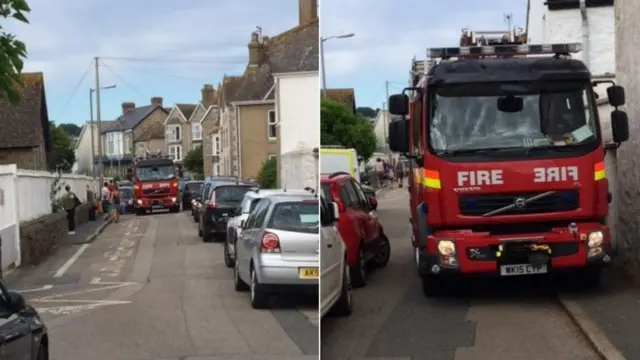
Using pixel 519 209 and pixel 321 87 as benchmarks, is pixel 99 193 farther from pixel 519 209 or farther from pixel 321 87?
pixel 519 209

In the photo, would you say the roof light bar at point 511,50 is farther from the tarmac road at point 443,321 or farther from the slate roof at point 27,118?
the slate roof at point 27,118

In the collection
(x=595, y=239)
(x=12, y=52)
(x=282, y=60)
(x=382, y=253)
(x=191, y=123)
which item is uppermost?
(x=12, y=52)

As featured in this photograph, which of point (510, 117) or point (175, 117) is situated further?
point (510, 117)

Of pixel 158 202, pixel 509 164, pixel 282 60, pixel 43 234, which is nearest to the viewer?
pixel 282 60

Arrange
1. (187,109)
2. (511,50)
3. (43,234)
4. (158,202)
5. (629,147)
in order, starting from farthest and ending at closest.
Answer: (629,147)
(511,50)
(158,202)
(43,234)
(187,109)

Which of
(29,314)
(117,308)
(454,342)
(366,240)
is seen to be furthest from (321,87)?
(454,342)

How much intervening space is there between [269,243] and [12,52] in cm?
138

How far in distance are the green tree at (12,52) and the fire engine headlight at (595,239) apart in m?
5.71

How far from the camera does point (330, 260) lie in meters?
3.87

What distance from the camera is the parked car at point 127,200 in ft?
13.6

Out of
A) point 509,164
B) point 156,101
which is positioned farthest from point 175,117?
point 509,164

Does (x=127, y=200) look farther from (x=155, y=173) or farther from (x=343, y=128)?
(x=343, y=128)

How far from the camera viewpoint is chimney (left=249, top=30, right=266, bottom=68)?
3461 millimetres

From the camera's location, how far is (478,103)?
8.27m
